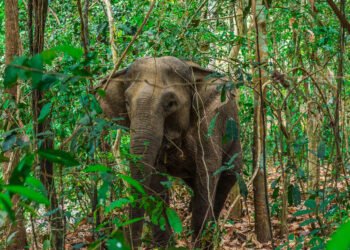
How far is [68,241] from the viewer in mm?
7199

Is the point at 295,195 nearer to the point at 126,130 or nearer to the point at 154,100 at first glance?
the point at 126,130

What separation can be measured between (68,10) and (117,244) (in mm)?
8217

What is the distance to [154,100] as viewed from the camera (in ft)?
21.1

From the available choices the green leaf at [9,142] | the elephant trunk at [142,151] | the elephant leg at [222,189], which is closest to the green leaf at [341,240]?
the green leaf at [9,142]

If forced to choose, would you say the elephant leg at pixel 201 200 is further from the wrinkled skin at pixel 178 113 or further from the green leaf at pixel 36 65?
the green leaf at pixel 36 65

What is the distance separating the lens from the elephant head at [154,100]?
6.13 meters

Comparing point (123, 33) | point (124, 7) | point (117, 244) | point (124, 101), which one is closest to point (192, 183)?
point (124, 101)

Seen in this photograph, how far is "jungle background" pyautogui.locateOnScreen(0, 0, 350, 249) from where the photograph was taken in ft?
12.8

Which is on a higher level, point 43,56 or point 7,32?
point 7,32

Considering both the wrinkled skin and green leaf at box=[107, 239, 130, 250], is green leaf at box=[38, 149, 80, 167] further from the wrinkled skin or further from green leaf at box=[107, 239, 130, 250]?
the wrinkled skin

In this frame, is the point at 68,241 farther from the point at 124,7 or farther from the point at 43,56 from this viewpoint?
the point at 43,56

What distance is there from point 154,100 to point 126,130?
73cm

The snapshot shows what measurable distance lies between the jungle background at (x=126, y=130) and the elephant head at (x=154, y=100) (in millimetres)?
314

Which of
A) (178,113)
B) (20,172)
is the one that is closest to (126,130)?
(178,113)
